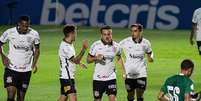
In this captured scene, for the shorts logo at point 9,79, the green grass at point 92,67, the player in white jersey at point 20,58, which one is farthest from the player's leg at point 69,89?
the green grass at point 92,67

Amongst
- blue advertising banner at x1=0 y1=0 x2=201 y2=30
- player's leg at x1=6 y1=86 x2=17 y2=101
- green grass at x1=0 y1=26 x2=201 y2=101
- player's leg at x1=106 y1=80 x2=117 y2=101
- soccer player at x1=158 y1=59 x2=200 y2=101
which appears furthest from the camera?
blue advertising banner at x1=0 y1=0 x2=201 y2=30

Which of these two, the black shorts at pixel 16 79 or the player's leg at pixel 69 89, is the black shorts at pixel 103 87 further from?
the black shorts at pixel 16 79

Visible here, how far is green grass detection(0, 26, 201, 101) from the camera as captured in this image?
64.3 feet

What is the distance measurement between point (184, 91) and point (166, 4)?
1201 inches

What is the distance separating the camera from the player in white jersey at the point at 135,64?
1662cm

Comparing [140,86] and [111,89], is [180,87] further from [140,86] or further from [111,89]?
[140,86]

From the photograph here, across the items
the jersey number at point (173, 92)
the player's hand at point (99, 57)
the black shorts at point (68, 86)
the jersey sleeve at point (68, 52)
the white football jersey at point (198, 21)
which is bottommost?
the black shorts at point (68, 86)

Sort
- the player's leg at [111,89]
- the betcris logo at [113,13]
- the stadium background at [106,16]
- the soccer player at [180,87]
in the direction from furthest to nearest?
the betcris logo at [113,13] < the stadium background at [106,16] < the player's leg at [111,89] < the soccer player at [180,87]

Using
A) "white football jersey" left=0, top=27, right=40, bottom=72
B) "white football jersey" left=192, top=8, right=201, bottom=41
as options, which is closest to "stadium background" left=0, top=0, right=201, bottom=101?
"white football jersey" left=192, top=8, right=201, bottom=41

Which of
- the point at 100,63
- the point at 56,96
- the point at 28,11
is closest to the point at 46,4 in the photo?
the point at 28,11

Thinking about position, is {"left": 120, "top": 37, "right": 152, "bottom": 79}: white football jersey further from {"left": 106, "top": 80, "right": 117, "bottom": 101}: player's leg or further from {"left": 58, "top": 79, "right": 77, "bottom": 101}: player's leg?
{"left": 58, "top": 79, "right": 77, "bottom": 101}: player's leg

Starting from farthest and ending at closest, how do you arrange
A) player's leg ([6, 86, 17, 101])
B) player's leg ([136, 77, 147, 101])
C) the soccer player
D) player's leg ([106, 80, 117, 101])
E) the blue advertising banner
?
the blue advertising banner < player's leg ([136, 77, 147, 101]) < player's leg ([6, 86, 17, 101]) < player's leg ([106, 80, 117, 101]) < the soccer player

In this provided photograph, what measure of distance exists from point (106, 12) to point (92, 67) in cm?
1814

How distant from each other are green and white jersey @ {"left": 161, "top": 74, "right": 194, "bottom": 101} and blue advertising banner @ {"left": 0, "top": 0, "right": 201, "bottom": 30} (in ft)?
98.0
